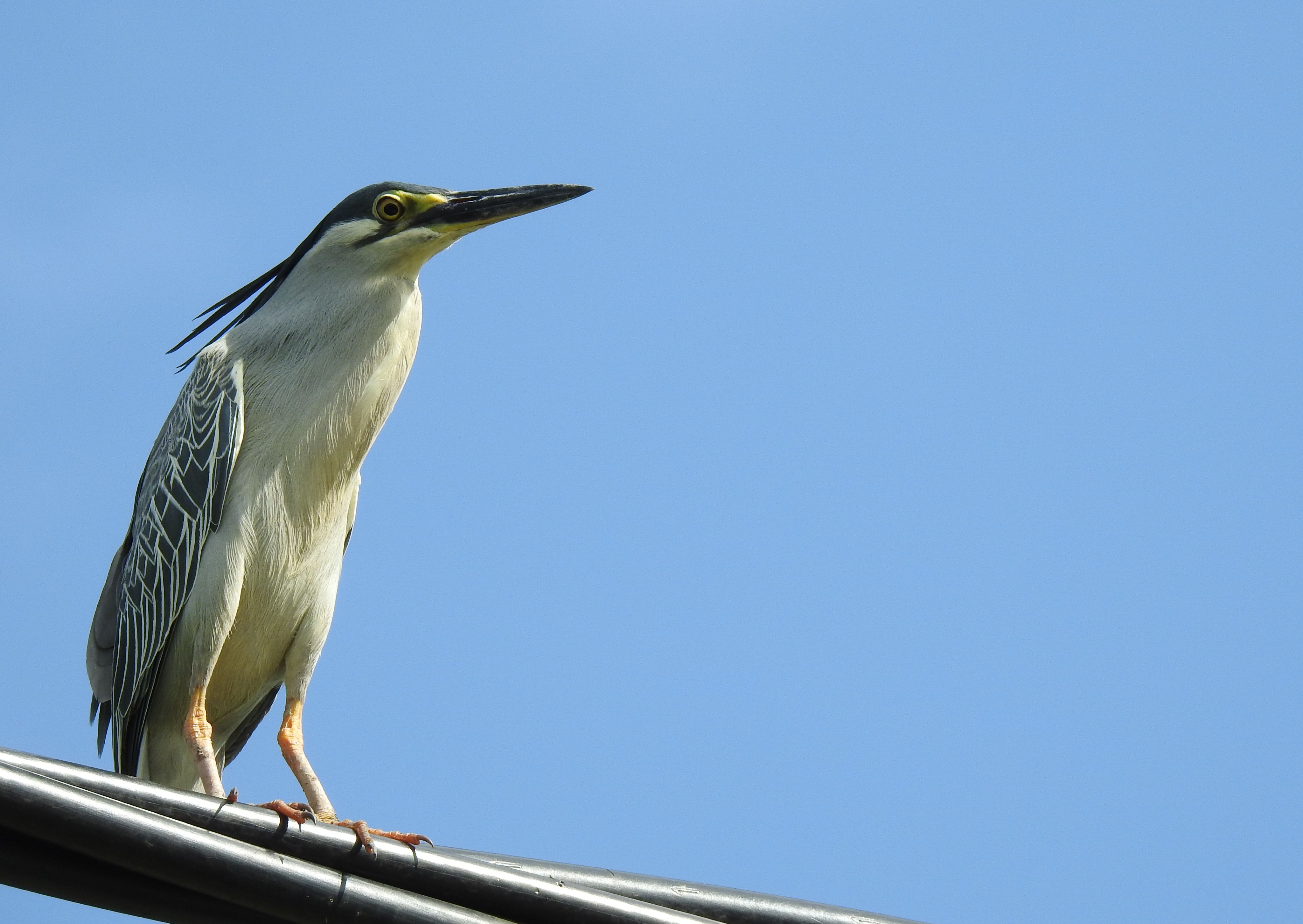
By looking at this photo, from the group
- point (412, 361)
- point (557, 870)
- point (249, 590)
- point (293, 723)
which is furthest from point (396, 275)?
point (557, 870)

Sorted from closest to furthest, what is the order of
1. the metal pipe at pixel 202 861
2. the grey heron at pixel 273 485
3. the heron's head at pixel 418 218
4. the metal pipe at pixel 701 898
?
1. the metal pipe at pixel 202 861
2. the metal pipe at pixel 701 898
3. the grey heron at pixel 273 485
4. the heron's head at pixel 418 218

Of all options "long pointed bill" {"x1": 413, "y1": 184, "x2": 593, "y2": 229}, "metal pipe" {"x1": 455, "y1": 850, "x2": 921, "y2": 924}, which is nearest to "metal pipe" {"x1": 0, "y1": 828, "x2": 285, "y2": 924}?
"metal pipe" {"x1": 455, "y1": 850, "x2": 921, "y2": 924}

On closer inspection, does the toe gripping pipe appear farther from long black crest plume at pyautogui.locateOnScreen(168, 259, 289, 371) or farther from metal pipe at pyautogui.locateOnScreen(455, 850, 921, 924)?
long black crest plume at pyautogui.locateOnScreen(168, 259, 289, 371)

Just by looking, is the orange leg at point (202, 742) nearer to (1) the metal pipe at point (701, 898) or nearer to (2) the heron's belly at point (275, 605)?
(2) the heron's belly at point (275, 605)

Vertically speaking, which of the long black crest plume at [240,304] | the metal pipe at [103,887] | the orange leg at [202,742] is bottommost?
the metal pipe at [103,887]

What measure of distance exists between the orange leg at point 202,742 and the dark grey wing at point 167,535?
272 mm

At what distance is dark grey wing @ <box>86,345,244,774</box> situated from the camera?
3.98 metres

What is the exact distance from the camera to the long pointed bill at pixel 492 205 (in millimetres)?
4180

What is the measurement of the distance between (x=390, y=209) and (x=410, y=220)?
0.28 feet

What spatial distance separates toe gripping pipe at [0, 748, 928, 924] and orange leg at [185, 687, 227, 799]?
1970 mm

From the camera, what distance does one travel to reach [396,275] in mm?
4203

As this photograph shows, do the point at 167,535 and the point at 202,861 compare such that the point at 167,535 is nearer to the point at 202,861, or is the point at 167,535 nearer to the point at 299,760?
the point at 299,760

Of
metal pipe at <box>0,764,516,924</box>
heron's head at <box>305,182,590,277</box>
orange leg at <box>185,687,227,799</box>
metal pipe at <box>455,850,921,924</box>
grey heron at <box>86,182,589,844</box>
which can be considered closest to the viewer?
metal pipe at <box>0,764,516,924</box>

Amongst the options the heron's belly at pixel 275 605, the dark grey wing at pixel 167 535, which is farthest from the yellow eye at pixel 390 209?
the heron's belly at pixel 275 605
